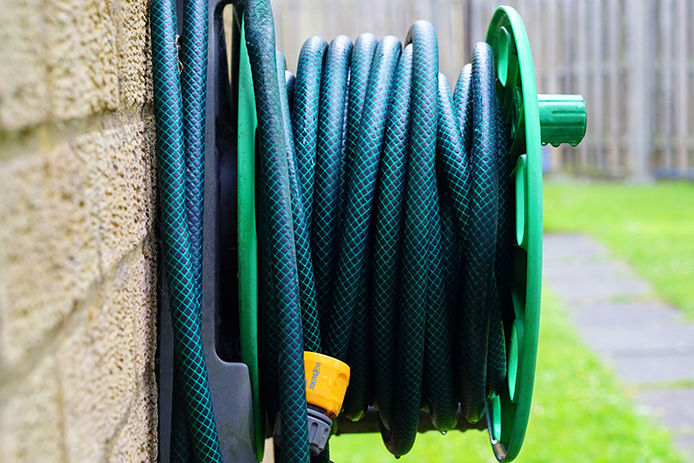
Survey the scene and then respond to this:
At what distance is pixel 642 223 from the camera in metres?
6.54

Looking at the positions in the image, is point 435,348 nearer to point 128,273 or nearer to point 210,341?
point 210,341

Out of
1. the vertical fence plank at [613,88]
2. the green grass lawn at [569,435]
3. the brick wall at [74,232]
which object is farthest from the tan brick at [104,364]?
the vertical fence plank at [613,88]

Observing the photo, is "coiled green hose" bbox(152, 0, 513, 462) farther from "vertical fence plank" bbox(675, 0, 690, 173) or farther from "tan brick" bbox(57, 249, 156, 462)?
"vertical fence plank" bbox(675, 0, 690, 173)

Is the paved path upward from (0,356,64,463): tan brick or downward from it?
downward

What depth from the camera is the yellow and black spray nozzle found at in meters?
1.13

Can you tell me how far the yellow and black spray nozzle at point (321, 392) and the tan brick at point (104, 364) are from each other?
0.23 meters

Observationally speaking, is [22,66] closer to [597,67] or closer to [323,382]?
[323,382]

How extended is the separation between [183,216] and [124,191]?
Result: 6.1 inches

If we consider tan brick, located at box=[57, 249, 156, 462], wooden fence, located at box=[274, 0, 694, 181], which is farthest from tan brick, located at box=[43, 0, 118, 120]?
wooden fence, located at box=[274, 0, 694, 181]

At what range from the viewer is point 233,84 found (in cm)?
136

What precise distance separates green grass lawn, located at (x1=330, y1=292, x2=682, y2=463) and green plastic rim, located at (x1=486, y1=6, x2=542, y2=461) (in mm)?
1858

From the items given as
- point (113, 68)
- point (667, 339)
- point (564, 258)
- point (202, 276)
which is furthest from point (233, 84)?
point (564, 258)

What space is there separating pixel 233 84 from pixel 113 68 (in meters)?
0.50

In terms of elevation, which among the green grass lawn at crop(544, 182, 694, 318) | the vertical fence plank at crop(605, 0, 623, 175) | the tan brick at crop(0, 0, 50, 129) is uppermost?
the tan brick at crop(0, 0, 50, 129)
